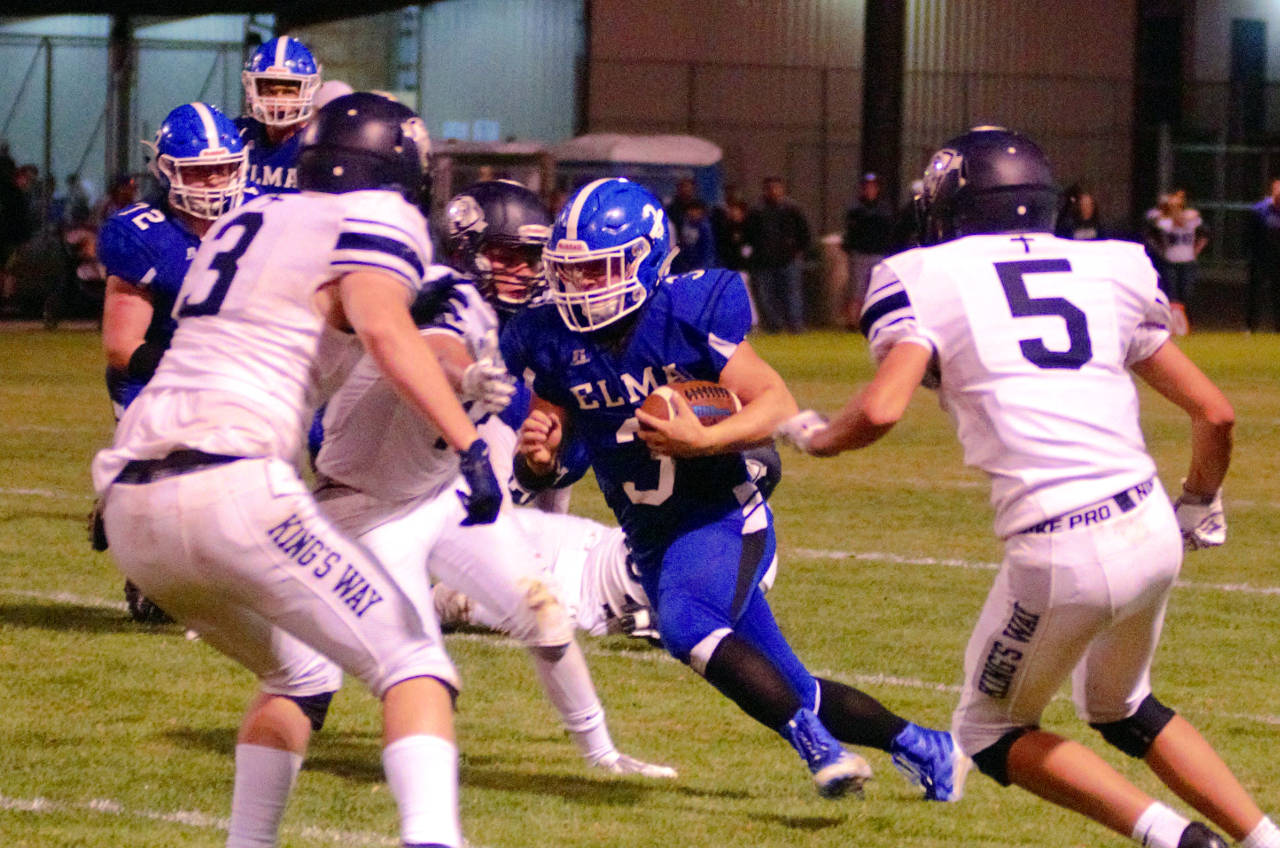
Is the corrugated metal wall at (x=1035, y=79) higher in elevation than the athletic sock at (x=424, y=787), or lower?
higher

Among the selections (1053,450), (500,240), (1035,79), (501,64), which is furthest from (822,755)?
(1035,79)

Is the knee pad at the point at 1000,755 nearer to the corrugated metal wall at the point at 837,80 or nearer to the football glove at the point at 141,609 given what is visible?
the football glove at the point at 141,609

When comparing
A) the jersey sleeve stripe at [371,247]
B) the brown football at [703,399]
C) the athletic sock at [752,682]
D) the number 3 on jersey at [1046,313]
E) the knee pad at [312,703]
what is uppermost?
the jersey sleeve stripe at [371,247]

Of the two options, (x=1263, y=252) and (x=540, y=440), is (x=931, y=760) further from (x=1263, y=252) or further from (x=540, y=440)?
(x=1263, y=252)

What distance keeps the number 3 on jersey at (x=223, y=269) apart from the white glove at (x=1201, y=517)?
6.36 feet

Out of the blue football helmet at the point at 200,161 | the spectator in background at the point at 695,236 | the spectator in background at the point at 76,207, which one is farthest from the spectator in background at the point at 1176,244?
the blue football helmet at the point at 200,161

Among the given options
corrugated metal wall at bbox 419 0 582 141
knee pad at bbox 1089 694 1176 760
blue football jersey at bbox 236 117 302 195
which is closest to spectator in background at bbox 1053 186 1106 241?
corrugated metal wall at bbox 419 0 582 141

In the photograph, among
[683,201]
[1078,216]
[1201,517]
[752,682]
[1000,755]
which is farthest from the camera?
[1078,216]

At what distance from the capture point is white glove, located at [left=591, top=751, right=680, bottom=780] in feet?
15.9

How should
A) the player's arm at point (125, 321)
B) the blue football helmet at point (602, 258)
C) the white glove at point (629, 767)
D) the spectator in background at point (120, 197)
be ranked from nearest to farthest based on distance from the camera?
the blue football helmet at point (602, 258)
the white glove at point (629, 767)
the player's arm at point (125, 321)
the spectator in background at point (120, 197)

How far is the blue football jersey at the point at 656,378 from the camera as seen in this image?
4.55m

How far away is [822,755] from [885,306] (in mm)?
1188

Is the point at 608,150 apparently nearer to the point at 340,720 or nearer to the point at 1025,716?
the point at 340,720

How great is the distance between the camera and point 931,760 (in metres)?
4.53
